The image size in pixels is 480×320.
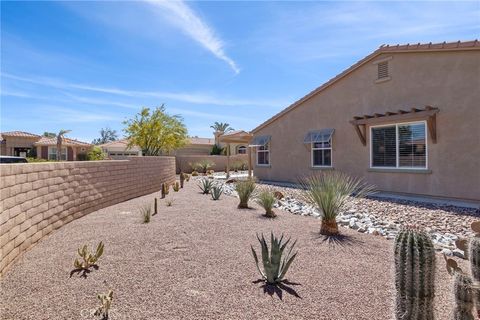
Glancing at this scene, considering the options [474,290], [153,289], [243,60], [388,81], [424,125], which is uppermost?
[243,60]

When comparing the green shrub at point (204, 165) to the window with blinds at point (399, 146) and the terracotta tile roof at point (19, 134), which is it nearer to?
the window with blinds at point (399, 146)

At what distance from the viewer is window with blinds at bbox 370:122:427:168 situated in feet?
38.3

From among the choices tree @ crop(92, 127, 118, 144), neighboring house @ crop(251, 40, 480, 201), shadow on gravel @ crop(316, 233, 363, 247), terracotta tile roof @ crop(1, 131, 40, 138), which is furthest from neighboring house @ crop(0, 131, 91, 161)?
tree @ crop(92, 127, 118, 144)

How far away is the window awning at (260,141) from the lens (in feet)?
65.4

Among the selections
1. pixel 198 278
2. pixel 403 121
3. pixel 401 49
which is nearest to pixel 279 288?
pixel 198 278

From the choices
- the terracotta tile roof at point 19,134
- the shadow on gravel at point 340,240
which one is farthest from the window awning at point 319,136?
the terracotta tile roof at point 19,134

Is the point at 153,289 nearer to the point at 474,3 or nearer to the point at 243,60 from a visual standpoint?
the point at 474,3

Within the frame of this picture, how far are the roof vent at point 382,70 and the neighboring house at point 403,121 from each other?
0.04 metres

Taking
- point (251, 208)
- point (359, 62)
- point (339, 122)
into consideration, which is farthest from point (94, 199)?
point (359, 62)

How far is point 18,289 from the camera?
13.0 ft

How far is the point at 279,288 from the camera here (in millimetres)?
4074

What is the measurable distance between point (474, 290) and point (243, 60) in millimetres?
16055

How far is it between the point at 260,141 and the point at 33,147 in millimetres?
32364

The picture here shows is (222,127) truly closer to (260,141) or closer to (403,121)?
(260,141)
